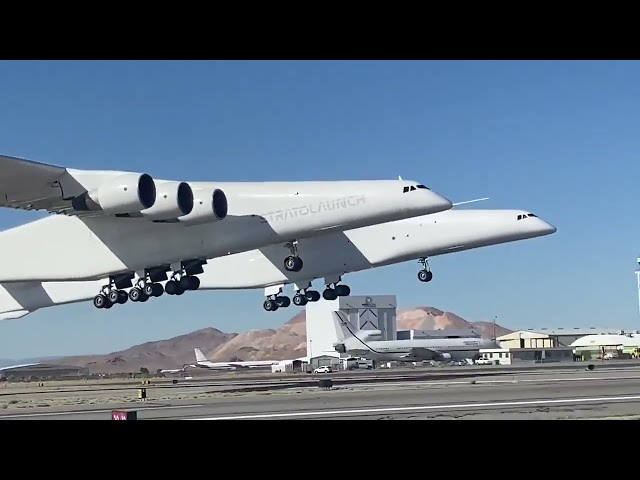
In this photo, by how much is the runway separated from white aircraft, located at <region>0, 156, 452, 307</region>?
688 centimetres

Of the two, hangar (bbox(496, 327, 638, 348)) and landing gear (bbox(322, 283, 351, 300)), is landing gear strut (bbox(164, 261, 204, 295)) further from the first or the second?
hangar (bbox(496, 327, 638, 348))

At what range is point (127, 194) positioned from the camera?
26.5 meters

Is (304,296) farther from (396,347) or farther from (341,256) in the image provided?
(396,347)

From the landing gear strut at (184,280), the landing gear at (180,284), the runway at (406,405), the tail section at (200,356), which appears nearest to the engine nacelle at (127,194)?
the landing gear strut at (184,280)

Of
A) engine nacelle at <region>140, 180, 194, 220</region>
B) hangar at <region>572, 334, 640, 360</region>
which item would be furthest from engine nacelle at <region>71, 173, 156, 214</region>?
hangar at <region>572, 334, 640, 360</region>

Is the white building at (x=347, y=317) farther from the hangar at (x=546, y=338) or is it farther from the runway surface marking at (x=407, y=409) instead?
the runway surface marking at (x=407, y=409)

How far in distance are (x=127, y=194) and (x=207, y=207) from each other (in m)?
3.33

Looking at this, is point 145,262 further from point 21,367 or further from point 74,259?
point 21,367

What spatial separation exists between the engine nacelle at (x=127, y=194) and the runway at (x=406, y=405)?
6.59 metres

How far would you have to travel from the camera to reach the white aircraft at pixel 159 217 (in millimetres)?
27812

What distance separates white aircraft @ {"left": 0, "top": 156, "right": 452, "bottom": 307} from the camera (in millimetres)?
27812

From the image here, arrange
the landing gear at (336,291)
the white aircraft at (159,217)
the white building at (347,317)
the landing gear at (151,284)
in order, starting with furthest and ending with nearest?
the white building at (347,317)
the landing gear at (336,291)
the landing gear at (151,284)
the white aircraft at (159,217)
